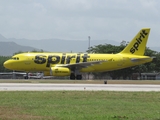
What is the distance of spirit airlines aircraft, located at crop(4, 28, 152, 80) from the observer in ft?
190

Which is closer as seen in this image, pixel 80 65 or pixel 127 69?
pixel 80 65

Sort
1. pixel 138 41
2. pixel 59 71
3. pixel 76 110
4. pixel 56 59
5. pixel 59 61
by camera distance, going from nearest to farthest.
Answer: pixel 76 110 < pixel 59 71 < pixel 56 59 < pixel 59 61 < pixel 138 41

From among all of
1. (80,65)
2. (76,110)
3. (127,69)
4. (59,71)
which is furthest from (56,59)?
(76,110)

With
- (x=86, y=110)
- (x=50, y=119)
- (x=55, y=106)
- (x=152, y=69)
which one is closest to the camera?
(x=50, y=119)

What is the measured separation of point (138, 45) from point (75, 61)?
984cm

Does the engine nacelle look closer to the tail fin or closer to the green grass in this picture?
the tail fin

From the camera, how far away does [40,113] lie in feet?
57.0

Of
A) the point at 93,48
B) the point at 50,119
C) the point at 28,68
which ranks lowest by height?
the point at 50,119

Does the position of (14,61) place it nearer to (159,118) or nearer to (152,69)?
(152,69)

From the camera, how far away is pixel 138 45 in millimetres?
62344

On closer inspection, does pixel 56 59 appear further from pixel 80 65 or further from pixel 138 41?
pixel 138 41

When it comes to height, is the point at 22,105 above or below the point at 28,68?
below

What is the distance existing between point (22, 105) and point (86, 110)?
3.42 meters

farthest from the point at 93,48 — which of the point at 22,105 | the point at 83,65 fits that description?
the point at 22,105
